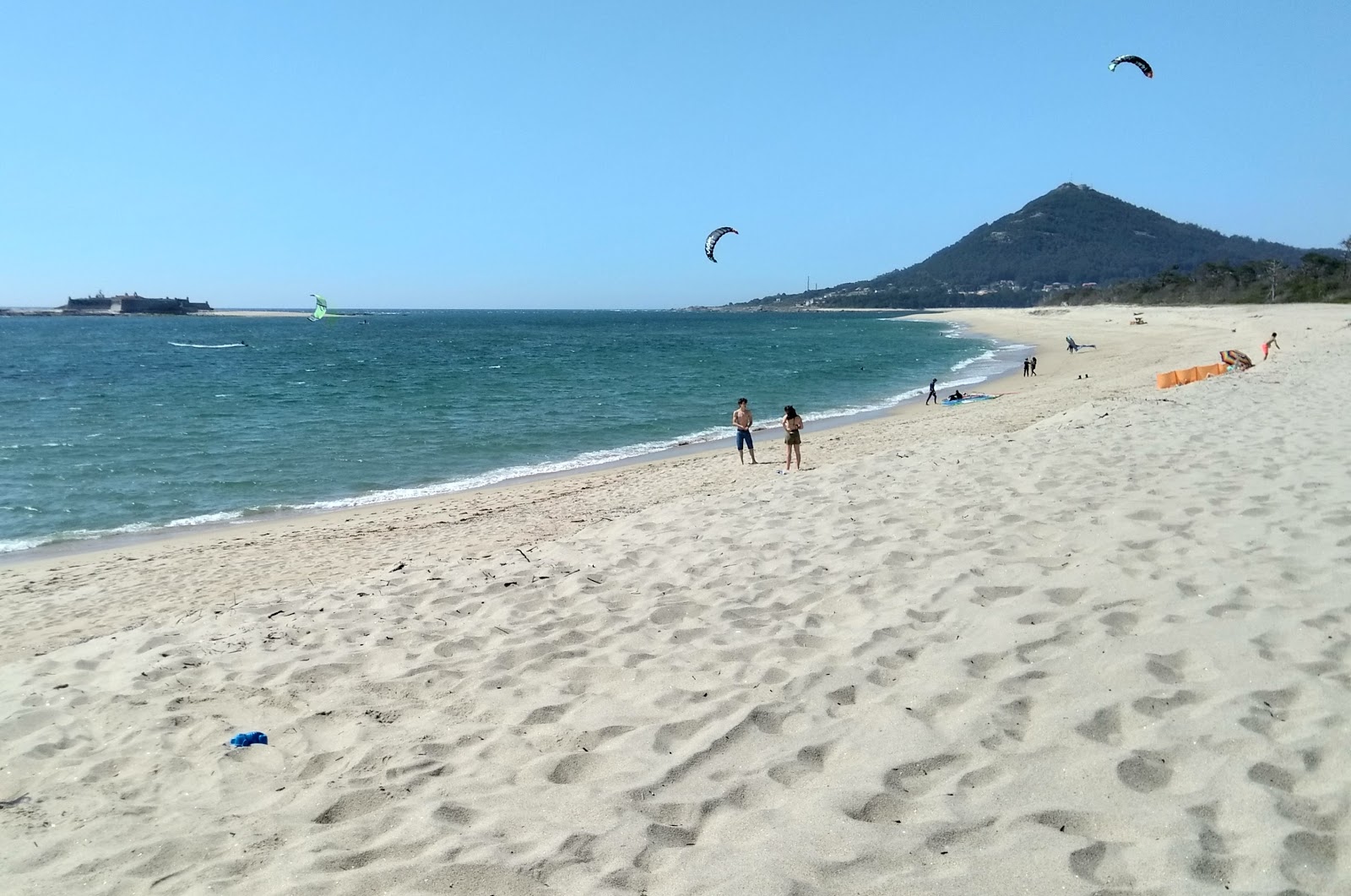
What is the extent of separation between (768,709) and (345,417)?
24377 mm

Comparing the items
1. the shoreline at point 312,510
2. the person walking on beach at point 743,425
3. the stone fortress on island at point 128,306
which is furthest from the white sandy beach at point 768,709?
the stone fortress on island at point 128,306

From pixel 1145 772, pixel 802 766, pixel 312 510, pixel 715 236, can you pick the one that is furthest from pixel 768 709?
pixel 715 236

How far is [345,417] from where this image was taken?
25703mm

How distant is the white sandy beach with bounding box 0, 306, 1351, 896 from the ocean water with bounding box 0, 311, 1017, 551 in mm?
7618

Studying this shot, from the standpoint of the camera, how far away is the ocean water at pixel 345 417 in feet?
49.5

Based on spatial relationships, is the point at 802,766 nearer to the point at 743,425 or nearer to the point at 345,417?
the point at 743,425

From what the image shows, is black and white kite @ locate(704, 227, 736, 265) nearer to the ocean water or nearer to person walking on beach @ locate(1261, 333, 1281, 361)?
the ocean water

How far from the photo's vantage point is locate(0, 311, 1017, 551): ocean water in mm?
15094

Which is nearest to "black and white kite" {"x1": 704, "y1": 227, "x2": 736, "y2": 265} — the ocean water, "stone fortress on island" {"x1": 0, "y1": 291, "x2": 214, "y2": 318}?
the ocean water

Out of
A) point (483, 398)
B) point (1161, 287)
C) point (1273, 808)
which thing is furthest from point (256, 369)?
point (1161, 287)

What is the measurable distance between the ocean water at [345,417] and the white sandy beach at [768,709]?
7.62 m

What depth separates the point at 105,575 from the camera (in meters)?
9.96

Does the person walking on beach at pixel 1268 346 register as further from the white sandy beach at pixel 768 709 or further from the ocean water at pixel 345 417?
the white sandy beach at pixel 768 709

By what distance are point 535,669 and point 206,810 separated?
5.47ft
